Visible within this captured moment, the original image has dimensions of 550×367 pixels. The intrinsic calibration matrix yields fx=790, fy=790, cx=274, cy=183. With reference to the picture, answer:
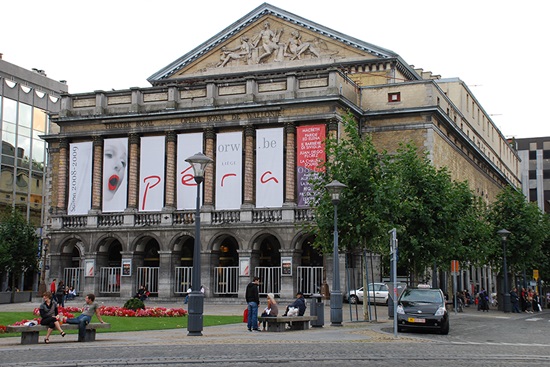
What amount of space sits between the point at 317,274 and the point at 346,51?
19.2 m

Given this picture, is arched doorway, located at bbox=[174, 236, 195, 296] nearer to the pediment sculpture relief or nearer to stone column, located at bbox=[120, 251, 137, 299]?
stone column, located at bbox=[120, 251, 137, 299]

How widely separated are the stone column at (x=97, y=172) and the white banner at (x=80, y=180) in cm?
31

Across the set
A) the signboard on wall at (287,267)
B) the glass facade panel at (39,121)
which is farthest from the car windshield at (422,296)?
the glass facade panel at (39,121)

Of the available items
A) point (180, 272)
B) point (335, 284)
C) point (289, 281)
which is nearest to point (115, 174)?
point (180, 272)

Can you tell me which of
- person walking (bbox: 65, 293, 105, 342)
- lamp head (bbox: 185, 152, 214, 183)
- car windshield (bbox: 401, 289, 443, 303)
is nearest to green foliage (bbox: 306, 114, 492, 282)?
car windshield (bbox: 401, 289, 443, 303)

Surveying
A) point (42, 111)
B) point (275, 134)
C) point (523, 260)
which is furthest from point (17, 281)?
point (523, 260)

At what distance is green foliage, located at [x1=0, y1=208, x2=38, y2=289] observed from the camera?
59.2 m

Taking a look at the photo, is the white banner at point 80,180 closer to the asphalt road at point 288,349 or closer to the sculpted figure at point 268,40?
the sculpted figure at point 268,40

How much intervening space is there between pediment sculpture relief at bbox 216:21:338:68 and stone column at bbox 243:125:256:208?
33.5 ft

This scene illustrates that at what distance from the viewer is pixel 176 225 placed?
5525cm

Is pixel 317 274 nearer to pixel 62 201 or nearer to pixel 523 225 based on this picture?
pixel 523 225

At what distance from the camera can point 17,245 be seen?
59938 mm

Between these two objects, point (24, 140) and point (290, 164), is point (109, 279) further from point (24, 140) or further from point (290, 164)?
point (24, 140)

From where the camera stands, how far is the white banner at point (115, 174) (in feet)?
187
